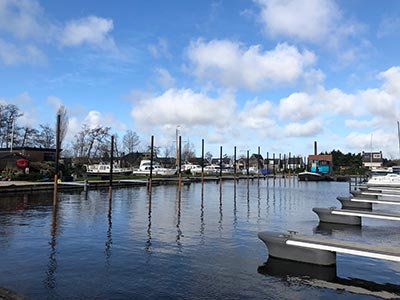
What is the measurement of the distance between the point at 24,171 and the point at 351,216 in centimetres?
4228

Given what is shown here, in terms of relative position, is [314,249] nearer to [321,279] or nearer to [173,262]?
[321,279]

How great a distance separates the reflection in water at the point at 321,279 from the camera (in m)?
9.18

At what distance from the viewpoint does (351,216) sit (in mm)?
19188

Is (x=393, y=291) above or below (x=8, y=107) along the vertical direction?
below

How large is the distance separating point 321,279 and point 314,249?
3.82 ft

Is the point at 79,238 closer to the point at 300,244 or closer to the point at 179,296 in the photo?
the point at 179,296

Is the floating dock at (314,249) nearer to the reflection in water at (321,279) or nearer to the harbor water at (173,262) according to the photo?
the reflection in water at (321,279)

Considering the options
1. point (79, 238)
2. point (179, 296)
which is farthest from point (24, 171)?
point (179, 296)

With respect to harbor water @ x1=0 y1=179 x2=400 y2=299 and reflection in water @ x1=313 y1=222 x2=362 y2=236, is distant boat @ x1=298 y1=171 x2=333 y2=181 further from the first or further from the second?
reflection in water @ x1=313 y1=222 x2=362 y2=236

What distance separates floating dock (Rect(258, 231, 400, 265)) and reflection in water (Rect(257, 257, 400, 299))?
21 cm

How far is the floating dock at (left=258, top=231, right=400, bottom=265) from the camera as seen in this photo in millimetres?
9773

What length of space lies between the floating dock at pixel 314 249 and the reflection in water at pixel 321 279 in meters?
0.21

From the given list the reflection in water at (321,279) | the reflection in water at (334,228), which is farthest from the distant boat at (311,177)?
the reflection in water at (321,279)

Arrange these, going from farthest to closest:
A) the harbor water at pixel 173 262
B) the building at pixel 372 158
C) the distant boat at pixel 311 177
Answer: the building at pixel 372 158 < the distant boat at pixel 311 177 < the harbor water at pixel 173 262
